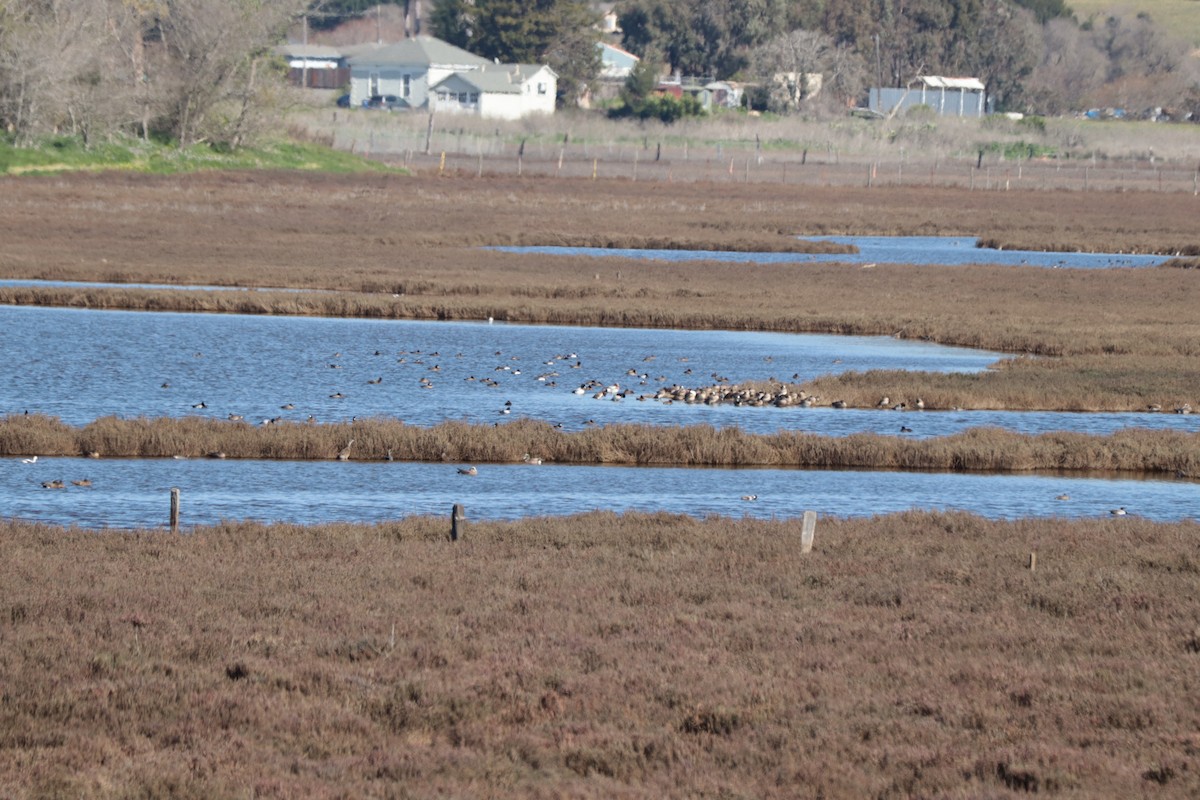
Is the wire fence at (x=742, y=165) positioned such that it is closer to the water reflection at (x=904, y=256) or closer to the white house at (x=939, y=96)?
the water reflection at (x=904, y=256)

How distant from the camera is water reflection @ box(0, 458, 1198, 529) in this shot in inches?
822

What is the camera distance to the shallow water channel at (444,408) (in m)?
22.0

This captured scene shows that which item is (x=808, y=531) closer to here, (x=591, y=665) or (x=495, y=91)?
(x=591, y=665)

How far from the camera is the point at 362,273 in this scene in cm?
5084

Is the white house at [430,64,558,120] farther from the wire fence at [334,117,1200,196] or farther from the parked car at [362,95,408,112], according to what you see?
the wire fence at [334,117,1200,196]

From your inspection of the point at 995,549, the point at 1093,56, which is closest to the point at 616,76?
the point at 1093,56

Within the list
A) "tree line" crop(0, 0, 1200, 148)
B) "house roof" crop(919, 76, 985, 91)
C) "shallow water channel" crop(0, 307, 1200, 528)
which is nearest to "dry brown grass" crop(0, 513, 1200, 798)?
"shallow water channel" crop(0, 307, 1200, 528)

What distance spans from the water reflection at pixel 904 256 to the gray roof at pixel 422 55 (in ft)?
232

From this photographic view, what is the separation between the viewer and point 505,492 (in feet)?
74.3

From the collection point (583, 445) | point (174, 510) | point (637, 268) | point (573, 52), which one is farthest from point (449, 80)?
point (174, 510)

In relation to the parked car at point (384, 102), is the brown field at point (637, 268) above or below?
below

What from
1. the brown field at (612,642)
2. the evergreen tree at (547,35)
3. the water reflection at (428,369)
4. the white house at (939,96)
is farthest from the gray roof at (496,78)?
the brown field at (612,642)

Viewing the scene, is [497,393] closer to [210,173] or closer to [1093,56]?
Answer: [210,173]

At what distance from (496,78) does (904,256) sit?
71.1 metres
